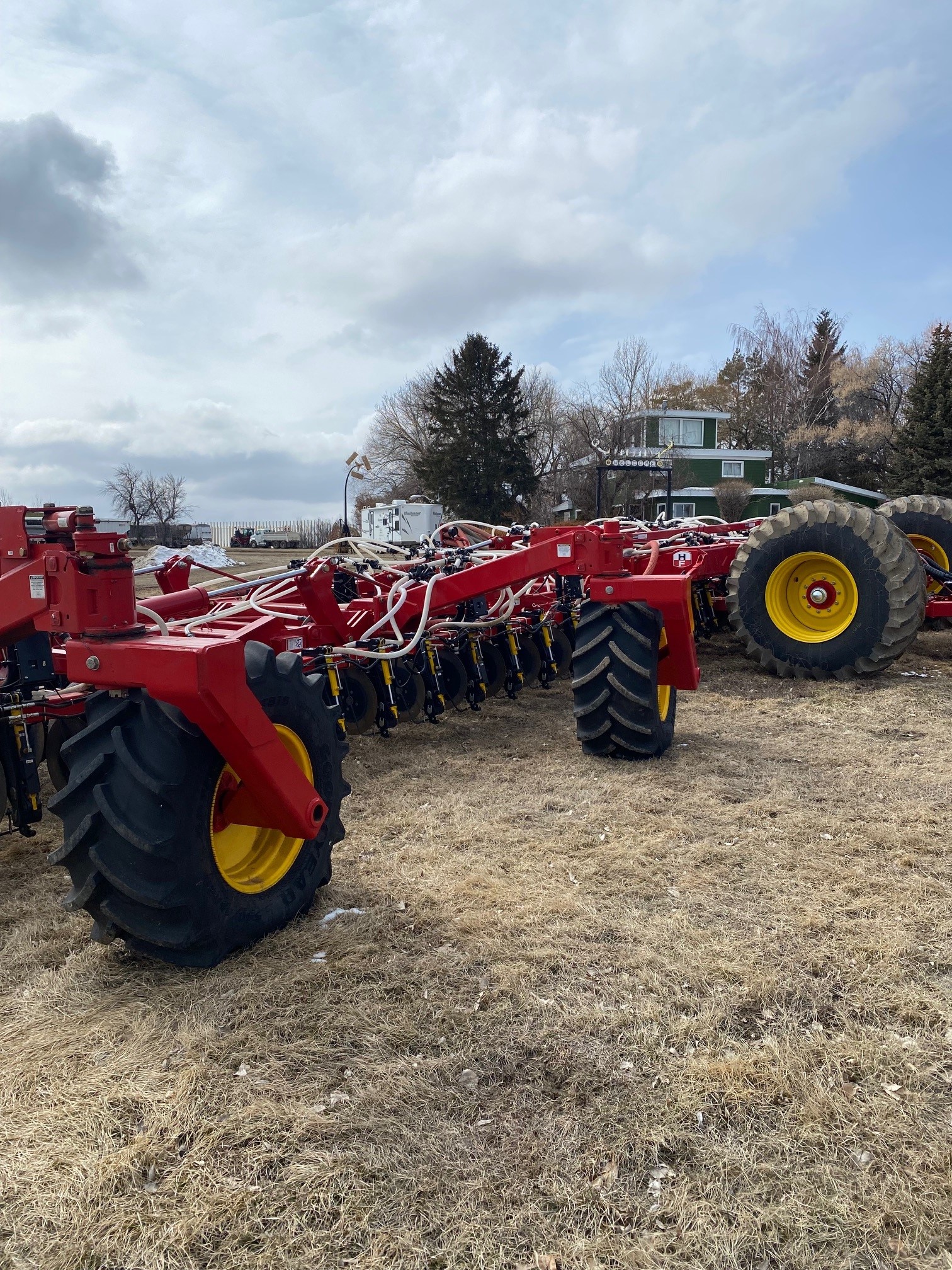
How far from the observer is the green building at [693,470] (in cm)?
3209

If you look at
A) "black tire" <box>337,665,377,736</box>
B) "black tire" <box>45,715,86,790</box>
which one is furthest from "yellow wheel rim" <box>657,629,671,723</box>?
"black tire" <box>45,715,86,790</box>

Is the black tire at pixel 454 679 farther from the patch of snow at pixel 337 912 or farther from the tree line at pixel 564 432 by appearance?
the tree line at pixel 564 432

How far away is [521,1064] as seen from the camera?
236 cm

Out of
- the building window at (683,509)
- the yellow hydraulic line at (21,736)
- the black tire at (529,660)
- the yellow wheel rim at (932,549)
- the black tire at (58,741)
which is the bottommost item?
the black tire at (529,660)

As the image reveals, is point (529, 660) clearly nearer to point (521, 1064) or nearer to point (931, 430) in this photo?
point (521, 1064)

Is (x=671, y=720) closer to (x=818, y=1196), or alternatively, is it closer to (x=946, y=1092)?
(x=946, y=1092)

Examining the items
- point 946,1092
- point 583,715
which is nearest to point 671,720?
point 583,715

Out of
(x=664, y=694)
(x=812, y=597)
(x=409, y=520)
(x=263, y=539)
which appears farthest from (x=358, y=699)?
(x=263, y=539)

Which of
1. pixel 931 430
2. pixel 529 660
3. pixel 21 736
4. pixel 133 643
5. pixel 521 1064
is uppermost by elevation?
pixel 931 430

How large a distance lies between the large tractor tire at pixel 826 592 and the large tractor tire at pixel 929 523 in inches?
94.8

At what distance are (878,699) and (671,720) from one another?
208 centimetres

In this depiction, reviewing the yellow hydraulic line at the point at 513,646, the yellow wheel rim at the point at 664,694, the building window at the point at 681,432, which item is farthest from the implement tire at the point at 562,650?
the building window at the point at 681,432

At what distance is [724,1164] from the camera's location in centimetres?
200

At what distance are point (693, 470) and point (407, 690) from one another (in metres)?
31.6
